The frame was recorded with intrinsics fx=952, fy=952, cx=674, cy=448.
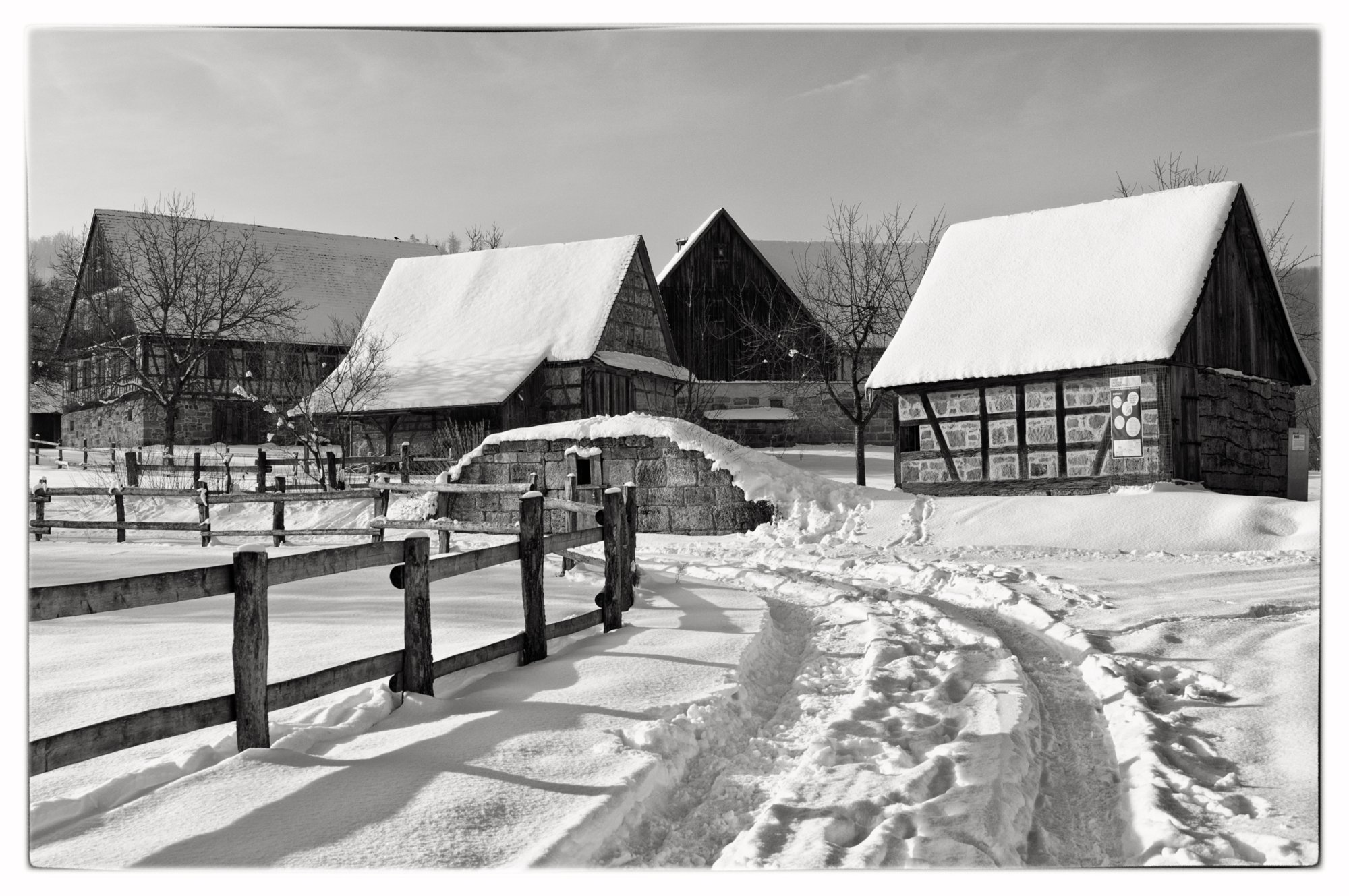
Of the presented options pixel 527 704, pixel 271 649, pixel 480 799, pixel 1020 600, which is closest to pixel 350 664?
pixel 527 704

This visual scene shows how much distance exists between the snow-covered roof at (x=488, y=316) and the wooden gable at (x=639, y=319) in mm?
453

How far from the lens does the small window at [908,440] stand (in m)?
17.7

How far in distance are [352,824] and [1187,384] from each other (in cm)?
1547

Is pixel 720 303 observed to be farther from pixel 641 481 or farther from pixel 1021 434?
pixel 641 481

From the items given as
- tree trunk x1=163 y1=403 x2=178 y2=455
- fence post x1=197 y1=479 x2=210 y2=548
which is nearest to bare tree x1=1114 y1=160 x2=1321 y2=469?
fence post x1=197 y1=479 x2=210 y2=548

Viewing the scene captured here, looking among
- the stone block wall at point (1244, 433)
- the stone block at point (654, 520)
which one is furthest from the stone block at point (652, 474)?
the stone block wall at point (1244, 433)

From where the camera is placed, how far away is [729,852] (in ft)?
9.57

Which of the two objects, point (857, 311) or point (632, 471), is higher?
point (857, 311)

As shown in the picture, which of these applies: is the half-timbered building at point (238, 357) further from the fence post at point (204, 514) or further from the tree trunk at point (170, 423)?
the fence post at point (204, 514)

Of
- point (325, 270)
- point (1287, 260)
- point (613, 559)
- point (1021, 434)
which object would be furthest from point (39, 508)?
point (325, 270)

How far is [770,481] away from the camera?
14273 mm

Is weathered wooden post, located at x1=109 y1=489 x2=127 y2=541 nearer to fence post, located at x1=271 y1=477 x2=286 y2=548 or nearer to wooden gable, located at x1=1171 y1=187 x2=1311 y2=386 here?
fence post, located at x1=271 y1=477 x2=286 y2=548

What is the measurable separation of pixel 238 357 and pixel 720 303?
15375 mm
